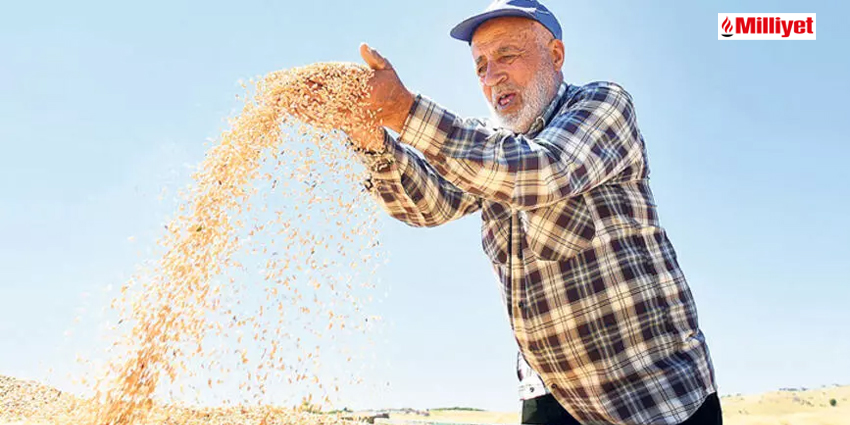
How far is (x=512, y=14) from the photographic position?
2.35 m

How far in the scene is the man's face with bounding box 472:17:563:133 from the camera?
2371 millimetres

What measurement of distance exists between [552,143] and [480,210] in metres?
0.92

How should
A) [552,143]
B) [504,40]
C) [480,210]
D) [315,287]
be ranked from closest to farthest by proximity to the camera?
[552,143]
[315,287]
[504,40]
[480,210]

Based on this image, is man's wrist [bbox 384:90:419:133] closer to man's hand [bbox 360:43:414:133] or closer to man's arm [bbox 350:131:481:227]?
man's hand [bbox 360:43:414:133]

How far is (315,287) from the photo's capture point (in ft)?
6.77

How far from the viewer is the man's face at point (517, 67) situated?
237cm

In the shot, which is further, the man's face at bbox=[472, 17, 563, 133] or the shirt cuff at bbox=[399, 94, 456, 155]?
Answer: the man's face at bbox=[472, 17, 563, 133]

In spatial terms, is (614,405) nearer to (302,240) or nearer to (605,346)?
(605,346)

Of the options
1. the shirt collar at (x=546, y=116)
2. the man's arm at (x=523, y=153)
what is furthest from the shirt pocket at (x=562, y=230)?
the shirt collar at (x=546, y=116)

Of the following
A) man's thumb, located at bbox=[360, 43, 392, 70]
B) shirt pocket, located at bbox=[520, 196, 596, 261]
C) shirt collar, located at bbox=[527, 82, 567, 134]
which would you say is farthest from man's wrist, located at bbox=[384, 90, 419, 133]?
shirt collar, located at bbox=[527, 82, 567, 134]

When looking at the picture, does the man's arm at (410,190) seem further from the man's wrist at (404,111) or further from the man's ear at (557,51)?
the man's ear at (557,51)

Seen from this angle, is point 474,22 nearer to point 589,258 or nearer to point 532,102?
point 532,102

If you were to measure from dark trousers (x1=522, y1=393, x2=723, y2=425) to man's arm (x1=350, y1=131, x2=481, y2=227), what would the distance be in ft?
2.66

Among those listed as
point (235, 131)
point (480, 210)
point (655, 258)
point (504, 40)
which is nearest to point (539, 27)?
point (504, 40)
